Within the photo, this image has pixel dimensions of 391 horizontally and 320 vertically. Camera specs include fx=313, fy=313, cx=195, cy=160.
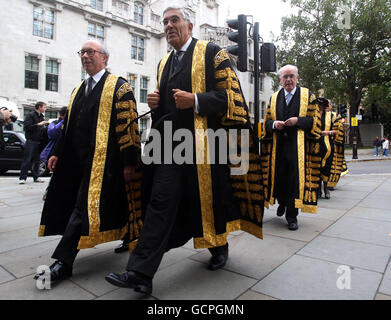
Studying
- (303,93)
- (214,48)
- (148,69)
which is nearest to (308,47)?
(148,69)

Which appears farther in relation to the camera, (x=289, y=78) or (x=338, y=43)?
(x=338, y=43)

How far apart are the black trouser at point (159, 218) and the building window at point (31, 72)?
20.7 m

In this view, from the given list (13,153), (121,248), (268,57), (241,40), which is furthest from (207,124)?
(13,153)

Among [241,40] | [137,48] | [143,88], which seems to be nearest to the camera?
[241,40]

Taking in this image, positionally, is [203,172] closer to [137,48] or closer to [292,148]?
[292,148]

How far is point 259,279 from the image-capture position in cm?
Answer: 231

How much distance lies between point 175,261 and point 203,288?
0.62 meters

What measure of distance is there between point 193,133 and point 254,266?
4.01 ft

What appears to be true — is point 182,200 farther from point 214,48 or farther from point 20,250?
point 20,250

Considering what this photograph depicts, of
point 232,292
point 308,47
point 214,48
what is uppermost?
point 308,47

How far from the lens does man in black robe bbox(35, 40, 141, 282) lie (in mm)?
2416

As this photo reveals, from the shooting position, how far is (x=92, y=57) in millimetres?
2633

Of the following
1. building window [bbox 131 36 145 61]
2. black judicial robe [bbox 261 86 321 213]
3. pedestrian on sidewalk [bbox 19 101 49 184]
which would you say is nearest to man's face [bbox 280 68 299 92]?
black judicial robe [bbox 261 86 321 213]

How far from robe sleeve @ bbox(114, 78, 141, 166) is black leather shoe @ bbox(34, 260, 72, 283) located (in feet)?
2.95
